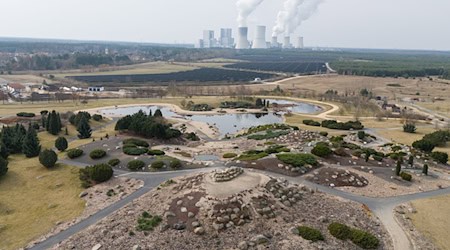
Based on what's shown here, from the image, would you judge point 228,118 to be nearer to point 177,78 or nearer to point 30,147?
point 30,147

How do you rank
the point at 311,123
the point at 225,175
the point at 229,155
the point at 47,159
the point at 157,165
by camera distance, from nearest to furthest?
the point at 225,175, the point at 47,159, the point at 157,165, the point at 229,155, the point at 311,123

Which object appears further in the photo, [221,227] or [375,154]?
[375,154]

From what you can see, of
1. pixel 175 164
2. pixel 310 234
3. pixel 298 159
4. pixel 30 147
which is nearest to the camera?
pixel 310 234

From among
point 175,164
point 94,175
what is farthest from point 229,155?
point 94,175

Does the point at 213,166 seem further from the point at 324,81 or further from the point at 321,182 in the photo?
the point at 324,81

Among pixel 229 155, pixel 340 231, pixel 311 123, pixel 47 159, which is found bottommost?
pixel 311 123

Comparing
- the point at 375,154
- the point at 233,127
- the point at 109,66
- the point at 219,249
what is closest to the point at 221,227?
the point at 219,249

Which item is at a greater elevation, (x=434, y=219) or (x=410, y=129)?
(x=434, y=219)

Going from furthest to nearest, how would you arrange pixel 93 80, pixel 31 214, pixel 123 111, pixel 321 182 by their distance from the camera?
pixel 93 80
pixel 123 111
pixel 321 182
pixel 31 214
